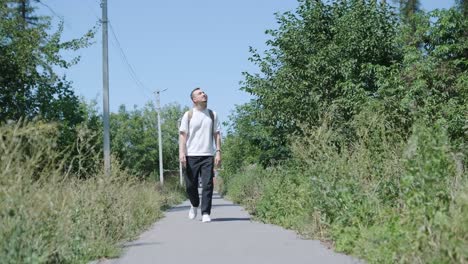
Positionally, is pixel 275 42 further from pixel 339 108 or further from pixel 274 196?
pixel 274 196

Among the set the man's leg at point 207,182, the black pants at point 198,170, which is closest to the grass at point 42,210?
the man's leg at point 207,182

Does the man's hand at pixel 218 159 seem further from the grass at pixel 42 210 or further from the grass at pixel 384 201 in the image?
the grass at pixel 42 210

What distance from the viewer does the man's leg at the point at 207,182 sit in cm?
951

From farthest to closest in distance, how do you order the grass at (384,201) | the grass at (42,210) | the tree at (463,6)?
the tree at (463,6)
the grass at (42,210)
the grass at (384,201)

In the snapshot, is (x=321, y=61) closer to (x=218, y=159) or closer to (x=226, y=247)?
(x=218, y=159)

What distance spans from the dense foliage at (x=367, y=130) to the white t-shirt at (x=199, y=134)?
1.36 metres

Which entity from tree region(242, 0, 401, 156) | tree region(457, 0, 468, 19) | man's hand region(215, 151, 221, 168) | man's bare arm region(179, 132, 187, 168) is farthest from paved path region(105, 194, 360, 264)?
tree region(457, 0, 468, 19)

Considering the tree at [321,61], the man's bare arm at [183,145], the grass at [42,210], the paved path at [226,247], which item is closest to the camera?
the grass at [42,210]

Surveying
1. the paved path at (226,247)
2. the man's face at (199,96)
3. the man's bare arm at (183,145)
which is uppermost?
the man's face at (199,96)

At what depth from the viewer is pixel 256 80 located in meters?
18.2

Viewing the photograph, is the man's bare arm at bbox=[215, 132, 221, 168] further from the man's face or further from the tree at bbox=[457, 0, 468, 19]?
the tree at bbox=[457, 0, 468, 19]

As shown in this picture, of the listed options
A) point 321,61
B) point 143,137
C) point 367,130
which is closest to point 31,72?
point 321,61

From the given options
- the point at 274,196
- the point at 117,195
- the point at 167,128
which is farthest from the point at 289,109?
the point at 167,128

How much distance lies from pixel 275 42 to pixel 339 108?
325 centimetres
